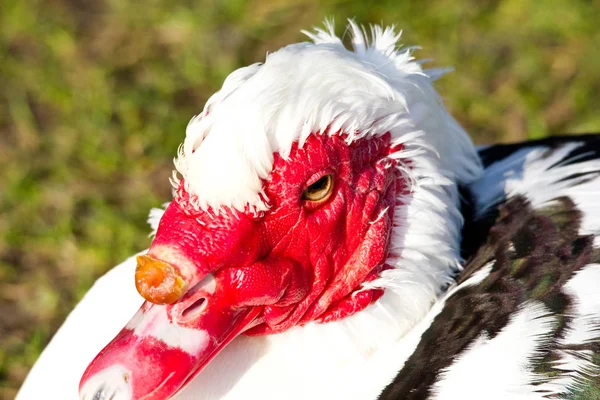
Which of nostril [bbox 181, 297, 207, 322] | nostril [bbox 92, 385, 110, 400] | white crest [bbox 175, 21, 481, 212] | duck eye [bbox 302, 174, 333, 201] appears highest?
white crest [bbox 175, 21, 481, 212]

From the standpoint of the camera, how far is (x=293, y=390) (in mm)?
2592

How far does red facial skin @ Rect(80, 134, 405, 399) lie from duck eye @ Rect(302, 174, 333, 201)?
0.02 meters

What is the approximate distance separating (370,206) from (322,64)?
1.46ft

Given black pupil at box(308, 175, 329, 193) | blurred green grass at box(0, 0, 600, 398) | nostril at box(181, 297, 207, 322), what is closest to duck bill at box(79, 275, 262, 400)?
nostril at box(181, 297, 207, 322)

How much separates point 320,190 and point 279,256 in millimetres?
222

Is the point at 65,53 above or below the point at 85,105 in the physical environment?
above

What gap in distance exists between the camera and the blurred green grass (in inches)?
178

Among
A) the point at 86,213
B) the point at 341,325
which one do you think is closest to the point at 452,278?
the point at 341,325

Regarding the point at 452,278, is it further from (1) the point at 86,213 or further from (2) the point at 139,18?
(2) the point at 139,18

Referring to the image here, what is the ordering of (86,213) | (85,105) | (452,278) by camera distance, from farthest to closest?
(85,105) → (86,213) → (452,278)

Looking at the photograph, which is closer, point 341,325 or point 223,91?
point 223,91

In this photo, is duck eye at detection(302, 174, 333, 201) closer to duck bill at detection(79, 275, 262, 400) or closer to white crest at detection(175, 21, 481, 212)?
white crest at detection(175, 21, 481, 212)

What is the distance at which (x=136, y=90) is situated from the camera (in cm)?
536

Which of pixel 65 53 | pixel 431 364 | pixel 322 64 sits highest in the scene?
pixel 65 53
